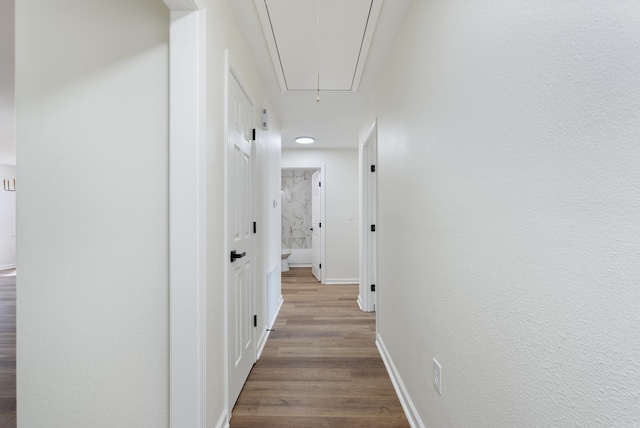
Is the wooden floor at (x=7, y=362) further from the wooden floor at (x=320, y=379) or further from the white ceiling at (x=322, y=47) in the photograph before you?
the white ceiling at (x=322, y=47)

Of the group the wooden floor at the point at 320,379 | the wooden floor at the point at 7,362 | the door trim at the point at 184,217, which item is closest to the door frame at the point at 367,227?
the wooden floor at the point at 320,379

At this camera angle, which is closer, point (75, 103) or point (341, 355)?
point (75, 103)

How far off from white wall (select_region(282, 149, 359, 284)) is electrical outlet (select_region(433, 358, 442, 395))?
11.8ft

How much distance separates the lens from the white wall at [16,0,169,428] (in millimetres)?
1288

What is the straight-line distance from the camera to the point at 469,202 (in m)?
1.03

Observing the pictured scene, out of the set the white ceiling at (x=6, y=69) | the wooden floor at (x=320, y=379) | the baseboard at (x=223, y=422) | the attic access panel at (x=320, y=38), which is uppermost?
the white ceiling at (x=6, y=69)

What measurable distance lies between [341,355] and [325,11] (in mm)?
2484

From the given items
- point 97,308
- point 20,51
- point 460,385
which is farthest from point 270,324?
point 20,51

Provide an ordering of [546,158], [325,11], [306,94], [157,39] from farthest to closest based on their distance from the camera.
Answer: [306,94] < [325,11] < [157,39] < [546,158]

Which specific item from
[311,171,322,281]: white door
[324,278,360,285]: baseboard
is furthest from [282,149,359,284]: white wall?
[311,171,322,281]: white door

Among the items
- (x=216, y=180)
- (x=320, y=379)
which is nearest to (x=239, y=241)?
(x=216, y=180)

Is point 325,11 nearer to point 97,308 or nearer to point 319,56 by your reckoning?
point 319,56

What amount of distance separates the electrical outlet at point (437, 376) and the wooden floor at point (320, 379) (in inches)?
20.5

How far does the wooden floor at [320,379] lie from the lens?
5.53 feet
